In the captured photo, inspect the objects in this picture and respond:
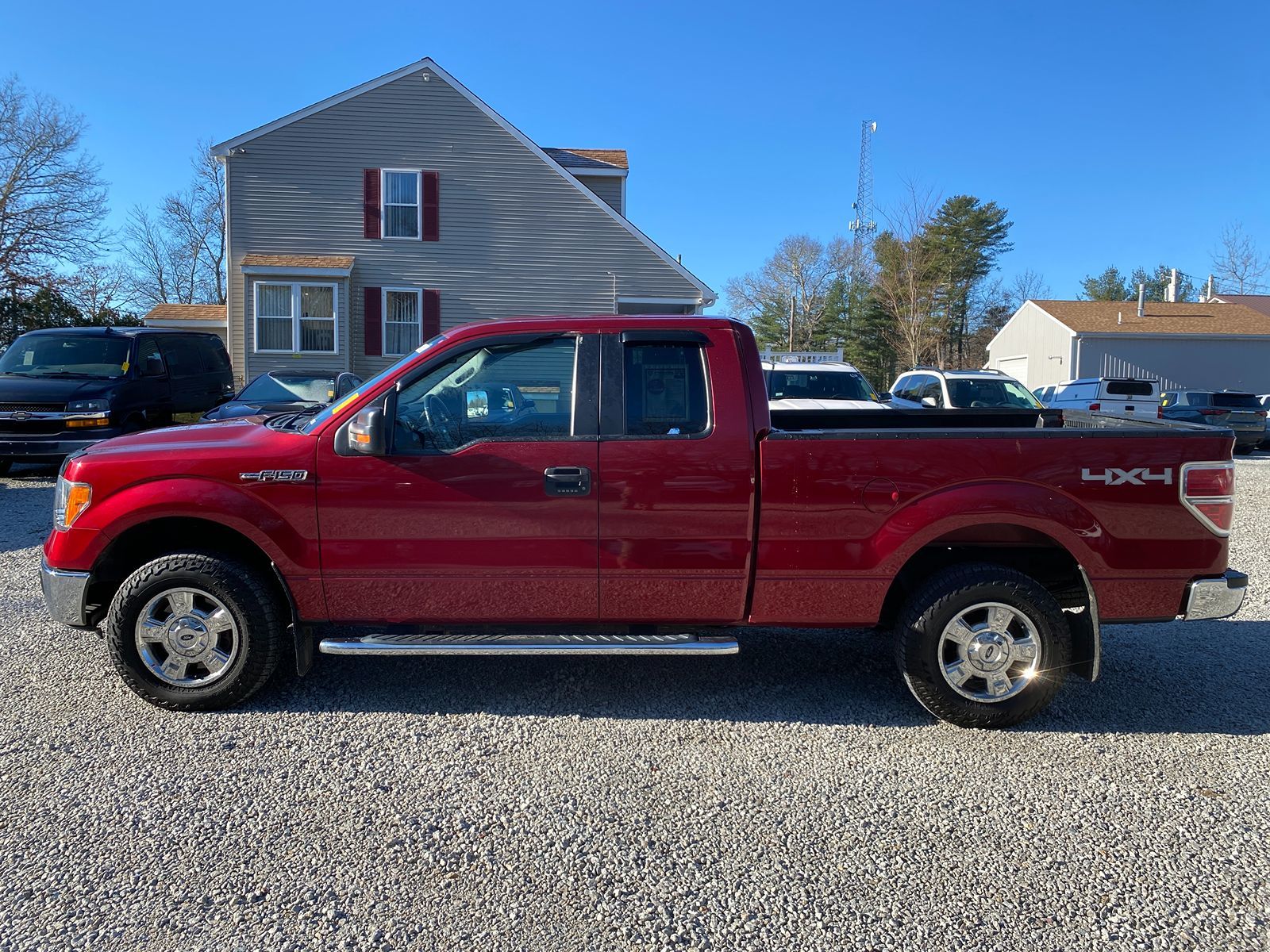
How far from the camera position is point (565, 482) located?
406cm

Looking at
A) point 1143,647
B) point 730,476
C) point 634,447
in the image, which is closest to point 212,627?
point 634,447

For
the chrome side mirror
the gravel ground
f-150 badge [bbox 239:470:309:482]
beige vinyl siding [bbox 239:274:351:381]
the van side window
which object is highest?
beige vinyl siding [bbox 239:274:351:381]

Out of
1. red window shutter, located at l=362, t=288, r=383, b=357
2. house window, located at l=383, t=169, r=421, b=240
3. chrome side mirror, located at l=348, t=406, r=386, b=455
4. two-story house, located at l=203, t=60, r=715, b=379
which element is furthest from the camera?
house window, located at l=383, t=169, r=421, b=240

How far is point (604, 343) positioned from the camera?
4254mm

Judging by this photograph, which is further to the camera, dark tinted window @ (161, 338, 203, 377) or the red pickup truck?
dark tinted window @ (161, 338, 203, 377)

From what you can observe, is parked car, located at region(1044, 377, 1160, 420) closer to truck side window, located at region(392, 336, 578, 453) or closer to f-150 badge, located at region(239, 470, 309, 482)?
truck side window, located at region(392, 336, 578, 453)

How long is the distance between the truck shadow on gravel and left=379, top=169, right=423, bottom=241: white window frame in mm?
17660

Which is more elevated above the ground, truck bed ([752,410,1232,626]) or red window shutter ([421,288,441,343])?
red window shutter ([421,288,441,343])

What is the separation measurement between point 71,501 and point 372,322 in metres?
17.4

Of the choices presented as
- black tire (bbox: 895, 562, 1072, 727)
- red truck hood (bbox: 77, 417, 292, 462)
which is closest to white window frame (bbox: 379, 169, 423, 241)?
red truck hood (bbox: 77, 417, 292, 462)

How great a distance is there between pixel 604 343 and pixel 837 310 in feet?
163

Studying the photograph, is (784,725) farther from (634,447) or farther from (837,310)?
(837,310)

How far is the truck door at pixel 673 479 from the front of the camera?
4066mm

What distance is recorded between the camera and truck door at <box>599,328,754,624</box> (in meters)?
4.07
